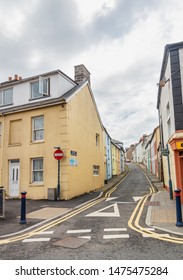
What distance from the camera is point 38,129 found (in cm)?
1612

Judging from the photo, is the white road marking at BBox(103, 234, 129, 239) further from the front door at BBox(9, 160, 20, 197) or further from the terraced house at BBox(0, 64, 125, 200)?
the front door at BBox(9, 160, 20, 197)

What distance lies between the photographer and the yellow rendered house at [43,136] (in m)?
15.0

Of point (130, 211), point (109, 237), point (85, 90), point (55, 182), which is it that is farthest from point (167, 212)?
point (85, 90)

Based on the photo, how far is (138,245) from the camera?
5.46 m

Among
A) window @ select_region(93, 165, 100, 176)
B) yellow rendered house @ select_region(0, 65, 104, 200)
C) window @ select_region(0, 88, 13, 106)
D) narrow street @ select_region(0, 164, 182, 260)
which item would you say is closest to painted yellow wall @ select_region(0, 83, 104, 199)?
yellow rendered house @ select_region(0, 65, 104, 200)

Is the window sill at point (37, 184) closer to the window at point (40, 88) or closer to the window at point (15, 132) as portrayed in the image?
the window at point (15, 132)

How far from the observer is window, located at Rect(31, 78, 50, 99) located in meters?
16.4

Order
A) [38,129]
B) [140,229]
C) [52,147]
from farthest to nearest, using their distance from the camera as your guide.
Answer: [38,129] → [52,147] → [140,229]

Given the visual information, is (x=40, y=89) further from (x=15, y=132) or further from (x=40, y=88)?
(x=15, y=132)

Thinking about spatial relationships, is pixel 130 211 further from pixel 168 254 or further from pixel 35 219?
pixel 168 254

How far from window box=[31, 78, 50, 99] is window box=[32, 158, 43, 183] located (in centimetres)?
497

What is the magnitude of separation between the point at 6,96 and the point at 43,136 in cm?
600

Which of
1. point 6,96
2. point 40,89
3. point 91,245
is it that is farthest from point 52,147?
point 91,245

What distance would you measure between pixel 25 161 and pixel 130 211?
29.4 feet
